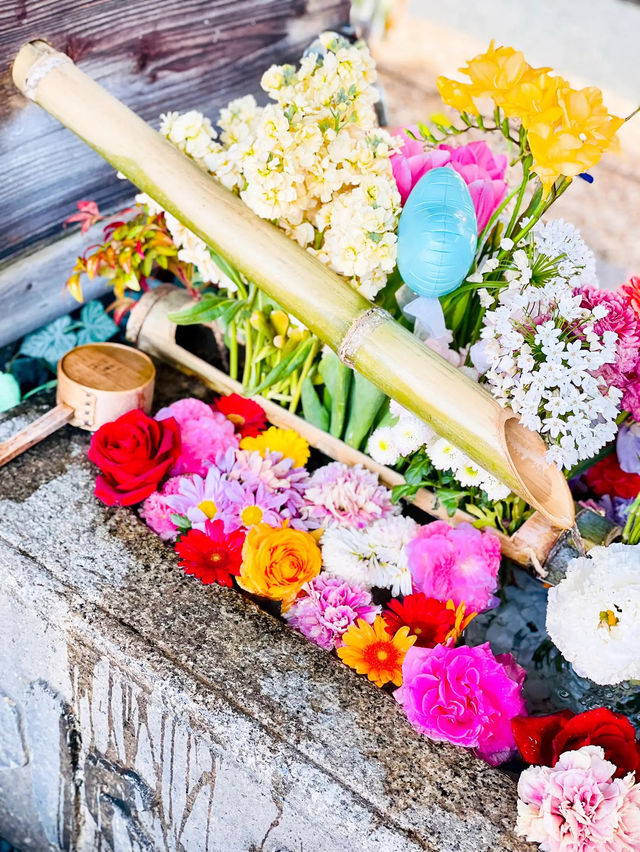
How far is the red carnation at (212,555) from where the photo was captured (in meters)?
1.39

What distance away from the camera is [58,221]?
183 centimetres

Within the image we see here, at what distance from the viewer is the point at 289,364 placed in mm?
1612

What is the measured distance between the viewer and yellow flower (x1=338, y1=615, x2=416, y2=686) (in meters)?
1.29

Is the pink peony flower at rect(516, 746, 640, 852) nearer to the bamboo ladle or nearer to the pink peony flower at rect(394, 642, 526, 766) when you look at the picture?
the pink peony flower at rect(394, 642, 526, 766)

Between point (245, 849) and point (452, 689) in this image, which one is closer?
point (452, 689)

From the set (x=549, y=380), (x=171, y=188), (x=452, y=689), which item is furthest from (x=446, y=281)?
(x=452, y=689)

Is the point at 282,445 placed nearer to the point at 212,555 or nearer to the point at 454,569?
the point at 212,555

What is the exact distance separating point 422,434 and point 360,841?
631 millimetres

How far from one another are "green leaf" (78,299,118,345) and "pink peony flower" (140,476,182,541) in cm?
55

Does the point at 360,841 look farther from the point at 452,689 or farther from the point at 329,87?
the point at 329,87

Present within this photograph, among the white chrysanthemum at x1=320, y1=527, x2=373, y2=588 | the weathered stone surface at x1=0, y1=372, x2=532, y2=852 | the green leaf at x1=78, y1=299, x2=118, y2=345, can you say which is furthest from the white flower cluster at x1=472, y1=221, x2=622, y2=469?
the green leaf at x1=78, y1=299, x2=118, y2=345

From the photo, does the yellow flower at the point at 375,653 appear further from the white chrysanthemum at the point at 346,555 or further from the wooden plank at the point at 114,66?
the wooden plank at the point at 114,66


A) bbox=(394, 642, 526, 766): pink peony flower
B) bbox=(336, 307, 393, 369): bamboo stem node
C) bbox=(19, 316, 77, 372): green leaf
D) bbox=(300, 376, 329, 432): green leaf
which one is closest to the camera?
bbox=(394, 642, 526, 766): pink peony flower

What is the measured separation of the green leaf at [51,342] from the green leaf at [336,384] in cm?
62
